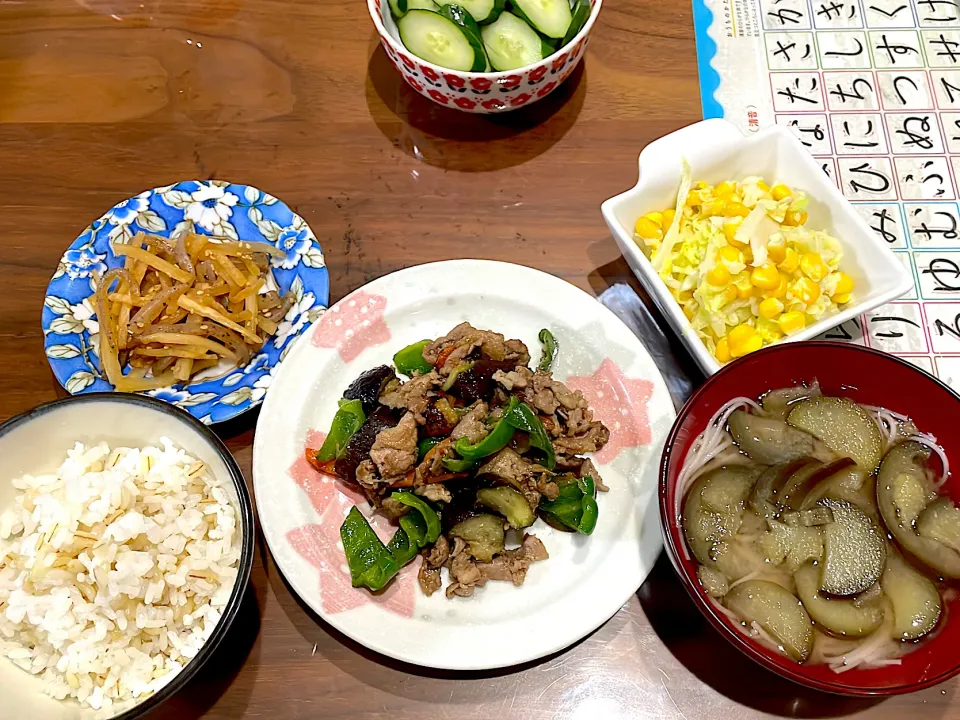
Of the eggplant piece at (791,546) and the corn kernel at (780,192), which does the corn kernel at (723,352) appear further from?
the eggplant piece at (791,546)

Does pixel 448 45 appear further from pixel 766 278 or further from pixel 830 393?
pixel 830 393

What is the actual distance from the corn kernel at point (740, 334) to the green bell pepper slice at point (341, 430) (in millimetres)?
949

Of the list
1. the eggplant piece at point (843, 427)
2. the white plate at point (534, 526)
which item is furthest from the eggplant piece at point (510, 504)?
the eggplant piece at point (843, 427)

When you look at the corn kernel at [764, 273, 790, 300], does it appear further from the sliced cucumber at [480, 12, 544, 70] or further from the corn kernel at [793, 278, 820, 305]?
the sliced cucumber at [480, 12, 544, 70]

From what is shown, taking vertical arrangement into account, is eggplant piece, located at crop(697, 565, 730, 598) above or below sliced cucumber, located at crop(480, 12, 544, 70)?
below

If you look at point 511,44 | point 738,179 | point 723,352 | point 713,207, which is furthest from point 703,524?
point 511,44

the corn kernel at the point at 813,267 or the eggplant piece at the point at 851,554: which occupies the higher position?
the corn kernel at the point at 813,267

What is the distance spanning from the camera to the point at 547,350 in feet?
6.13

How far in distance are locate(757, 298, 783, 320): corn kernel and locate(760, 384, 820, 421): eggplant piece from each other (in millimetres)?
280

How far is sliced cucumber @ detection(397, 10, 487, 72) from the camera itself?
6.95ft

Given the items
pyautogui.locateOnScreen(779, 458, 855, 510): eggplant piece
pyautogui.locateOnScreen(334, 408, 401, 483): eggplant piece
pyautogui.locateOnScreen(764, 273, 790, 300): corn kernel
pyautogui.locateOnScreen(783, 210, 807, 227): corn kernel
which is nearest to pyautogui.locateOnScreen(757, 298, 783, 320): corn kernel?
pyautogui.locateOnScreen(764, 273, 790, 300): corn kernel

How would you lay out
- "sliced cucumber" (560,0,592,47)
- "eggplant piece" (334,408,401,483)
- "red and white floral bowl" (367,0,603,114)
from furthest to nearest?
"sliced cucumber" (560,0,592,47) < "red and white floral bowl" (367,0,603,114) < "eggplant piece" (334,408,401,483)

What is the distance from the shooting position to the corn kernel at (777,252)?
180 cm

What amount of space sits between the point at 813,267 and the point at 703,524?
794mm
